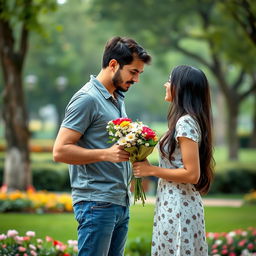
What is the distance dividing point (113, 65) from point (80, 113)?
0.39 metres

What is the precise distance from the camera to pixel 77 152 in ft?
10.7

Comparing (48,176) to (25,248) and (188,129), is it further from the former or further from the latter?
(188,129)

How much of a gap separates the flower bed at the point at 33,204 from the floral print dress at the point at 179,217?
713 centimetres

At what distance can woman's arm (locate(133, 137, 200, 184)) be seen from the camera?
3402 millimetres

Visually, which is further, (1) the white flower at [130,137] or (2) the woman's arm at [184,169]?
(2) the woman's arm at [184,169]

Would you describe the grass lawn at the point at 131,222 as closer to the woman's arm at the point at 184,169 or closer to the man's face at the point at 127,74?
the woman's arm at the point at 184,169

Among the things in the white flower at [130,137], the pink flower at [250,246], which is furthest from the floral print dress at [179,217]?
the pink flower at [250,246]

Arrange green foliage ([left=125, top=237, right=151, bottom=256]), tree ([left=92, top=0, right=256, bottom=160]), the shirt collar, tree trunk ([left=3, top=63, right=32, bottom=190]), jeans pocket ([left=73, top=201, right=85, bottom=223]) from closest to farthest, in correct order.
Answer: jeans pocket ([left=73, top=201, right=85, bottom=223]), the shirt collar, green foliage ([left=125, top=237, right=151, bottom=256]), tree trunk ([left=3, top=63, right=32, bottom=190]), tree ([left=92, top=0, right=256, bottom=160])

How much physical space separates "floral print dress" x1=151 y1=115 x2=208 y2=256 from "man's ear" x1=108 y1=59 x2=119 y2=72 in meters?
0.49

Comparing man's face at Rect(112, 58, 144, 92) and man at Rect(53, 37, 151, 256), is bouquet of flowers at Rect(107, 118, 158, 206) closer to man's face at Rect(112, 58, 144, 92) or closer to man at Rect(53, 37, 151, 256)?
man at Rect(53, 37, 151, 256)

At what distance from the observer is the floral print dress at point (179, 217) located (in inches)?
138

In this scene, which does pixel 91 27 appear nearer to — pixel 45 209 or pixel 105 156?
pixel 45 209

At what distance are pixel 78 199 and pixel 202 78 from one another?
103cm

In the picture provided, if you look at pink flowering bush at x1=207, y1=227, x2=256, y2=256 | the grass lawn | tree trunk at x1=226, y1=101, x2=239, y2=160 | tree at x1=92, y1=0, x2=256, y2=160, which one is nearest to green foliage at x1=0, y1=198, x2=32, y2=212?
the grass lawn
